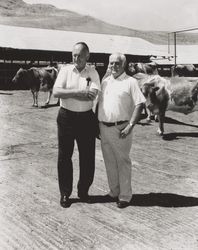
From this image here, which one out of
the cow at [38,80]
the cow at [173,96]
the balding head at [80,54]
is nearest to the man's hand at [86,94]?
the balding head at [80,54]

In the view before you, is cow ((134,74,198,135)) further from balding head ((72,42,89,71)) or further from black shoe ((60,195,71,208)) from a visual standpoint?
balding head ((72,42,89,71))

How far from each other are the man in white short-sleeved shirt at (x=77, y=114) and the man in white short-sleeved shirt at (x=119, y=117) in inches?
7.0

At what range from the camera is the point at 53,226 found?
15.9 feet

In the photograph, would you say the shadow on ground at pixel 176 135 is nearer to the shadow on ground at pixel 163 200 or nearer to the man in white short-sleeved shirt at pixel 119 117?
the shadow on ground at pixel 163 200

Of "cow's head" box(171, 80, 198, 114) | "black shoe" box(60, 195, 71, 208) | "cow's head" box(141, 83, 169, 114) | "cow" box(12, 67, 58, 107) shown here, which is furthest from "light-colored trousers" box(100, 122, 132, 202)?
"cow" box(12, 67, 58, 107)

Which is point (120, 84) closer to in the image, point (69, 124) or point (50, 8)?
point (69, 124)

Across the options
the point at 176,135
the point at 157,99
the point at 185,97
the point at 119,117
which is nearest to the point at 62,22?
the point at 157,99

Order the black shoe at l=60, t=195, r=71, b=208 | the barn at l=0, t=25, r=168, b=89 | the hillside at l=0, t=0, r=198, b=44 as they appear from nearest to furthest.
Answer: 1. the black shoe at l=60, t=195, r=71, b=208
2. the barn at l=0, t=25, r=168, b=89
3. the hillside at l=0, t=0, r=198, b=44

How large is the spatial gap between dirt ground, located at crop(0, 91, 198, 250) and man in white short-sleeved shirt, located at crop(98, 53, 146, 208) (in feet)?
1.36

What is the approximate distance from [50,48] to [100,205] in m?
27.2

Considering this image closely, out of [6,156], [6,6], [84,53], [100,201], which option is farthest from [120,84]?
[6,6]

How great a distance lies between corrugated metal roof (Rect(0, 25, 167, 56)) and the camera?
103ft

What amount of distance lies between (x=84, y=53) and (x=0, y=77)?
23.6 metres

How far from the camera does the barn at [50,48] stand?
29.6m
